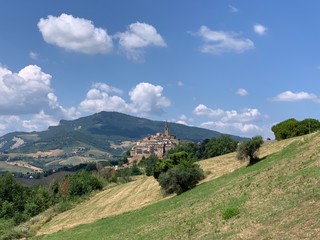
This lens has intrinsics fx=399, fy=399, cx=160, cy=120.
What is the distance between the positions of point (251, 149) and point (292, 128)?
25761 millimetres

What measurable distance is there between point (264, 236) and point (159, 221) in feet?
59.3

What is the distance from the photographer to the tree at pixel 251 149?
55.2m

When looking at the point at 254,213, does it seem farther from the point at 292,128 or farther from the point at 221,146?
the point at 221,146

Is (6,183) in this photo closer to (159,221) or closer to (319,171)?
(159,221)

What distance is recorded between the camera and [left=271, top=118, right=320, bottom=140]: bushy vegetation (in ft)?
250

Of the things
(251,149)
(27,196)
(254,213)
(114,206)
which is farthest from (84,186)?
(254,213)

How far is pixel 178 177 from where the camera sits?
59.1 metres

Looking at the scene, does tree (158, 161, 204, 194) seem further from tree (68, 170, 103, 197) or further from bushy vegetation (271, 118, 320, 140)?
tree (68, 170, 103, 197)

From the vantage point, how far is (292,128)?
7731 cm

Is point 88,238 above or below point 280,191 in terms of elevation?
below

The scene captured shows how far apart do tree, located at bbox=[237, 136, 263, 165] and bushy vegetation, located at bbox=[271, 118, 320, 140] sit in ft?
77.2

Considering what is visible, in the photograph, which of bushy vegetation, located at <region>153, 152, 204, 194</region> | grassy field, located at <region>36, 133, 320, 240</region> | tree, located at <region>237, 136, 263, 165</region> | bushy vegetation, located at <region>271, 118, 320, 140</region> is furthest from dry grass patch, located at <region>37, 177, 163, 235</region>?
bushy vegetation, located at <region>271, 118, 320, 140</region>

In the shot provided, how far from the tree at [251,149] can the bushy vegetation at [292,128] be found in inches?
926

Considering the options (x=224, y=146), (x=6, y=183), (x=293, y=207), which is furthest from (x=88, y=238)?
(x=224, y=146)
